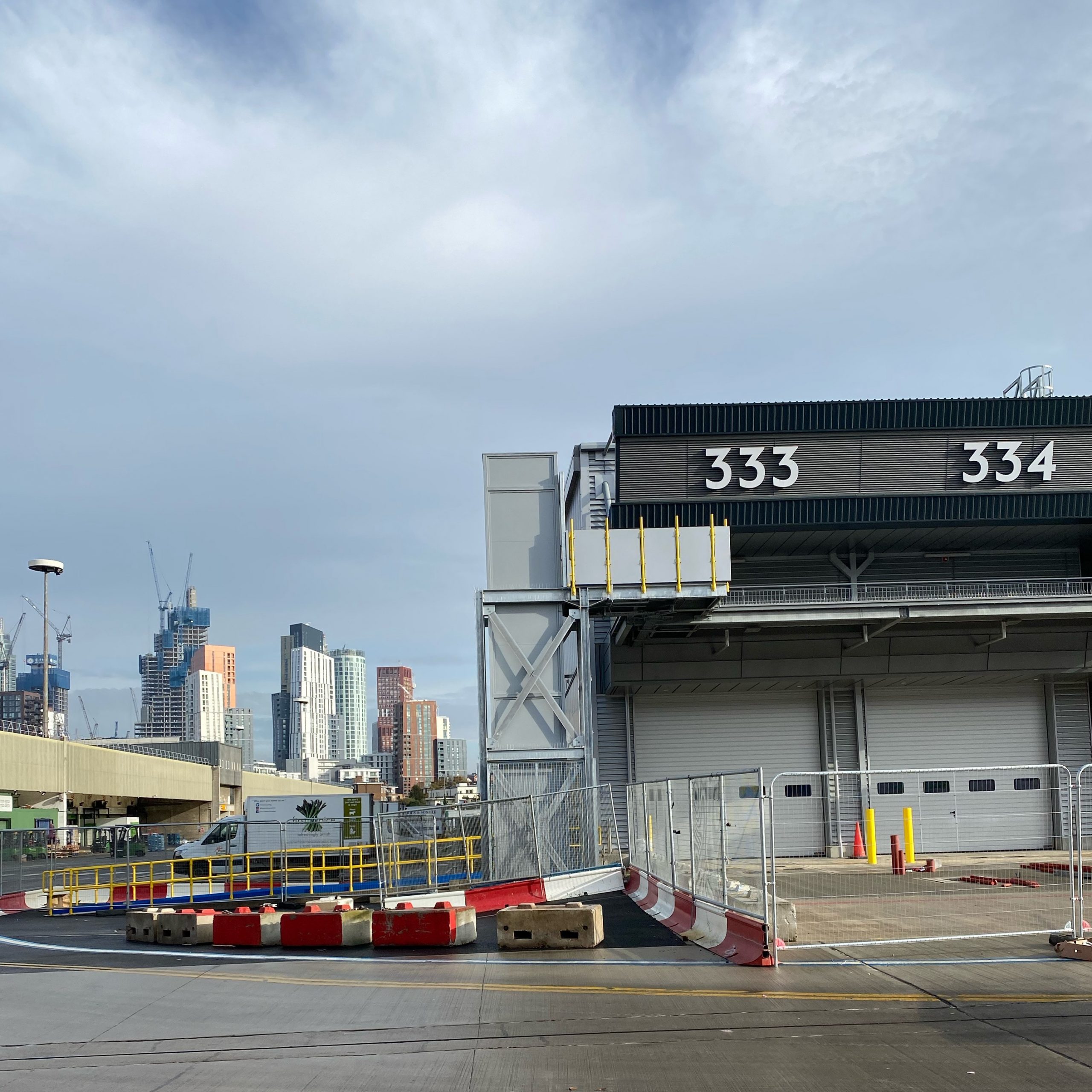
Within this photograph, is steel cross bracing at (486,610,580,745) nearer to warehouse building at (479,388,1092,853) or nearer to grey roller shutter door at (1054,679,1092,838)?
warehouse building at (479,388,1092,853)

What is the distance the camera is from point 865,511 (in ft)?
100

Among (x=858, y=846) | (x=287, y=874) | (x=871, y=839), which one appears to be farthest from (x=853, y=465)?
(x=287, y=874)

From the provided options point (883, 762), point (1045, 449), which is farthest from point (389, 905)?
point (1045, 449)

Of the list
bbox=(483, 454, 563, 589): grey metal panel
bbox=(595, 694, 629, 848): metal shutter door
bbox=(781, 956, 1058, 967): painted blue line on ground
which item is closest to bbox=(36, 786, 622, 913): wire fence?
bbox=(595, 694, 629, 848): metal shutter door

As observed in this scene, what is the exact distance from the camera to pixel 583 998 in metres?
11.7

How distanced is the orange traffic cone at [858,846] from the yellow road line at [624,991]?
15.6m

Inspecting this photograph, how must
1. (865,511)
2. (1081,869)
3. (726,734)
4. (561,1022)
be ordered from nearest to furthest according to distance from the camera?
(561,1022), (1081,869), (865,511), (726,734)

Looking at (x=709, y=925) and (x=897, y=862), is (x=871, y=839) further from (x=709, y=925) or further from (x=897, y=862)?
(x=709, y=925)

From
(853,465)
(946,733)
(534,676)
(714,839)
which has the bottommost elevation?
(714,839)

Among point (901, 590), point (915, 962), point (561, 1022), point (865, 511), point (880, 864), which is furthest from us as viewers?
point (901, 590)

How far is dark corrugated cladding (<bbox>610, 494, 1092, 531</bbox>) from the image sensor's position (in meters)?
30.3

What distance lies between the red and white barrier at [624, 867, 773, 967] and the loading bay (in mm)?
264

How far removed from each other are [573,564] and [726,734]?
10796 mm

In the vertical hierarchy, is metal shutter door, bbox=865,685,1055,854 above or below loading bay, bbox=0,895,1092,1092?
above
